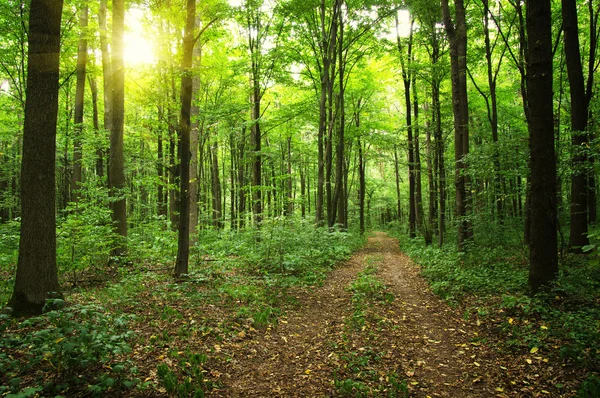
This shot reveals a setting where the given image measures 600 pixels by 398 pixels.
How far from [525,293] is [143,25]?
1413cm

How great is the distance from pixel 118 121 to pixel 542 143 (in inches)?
446

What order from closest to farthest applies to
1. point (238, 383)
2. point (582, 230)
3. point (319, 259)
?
point (238, 383)
point (582, 230)
point (319, 259)

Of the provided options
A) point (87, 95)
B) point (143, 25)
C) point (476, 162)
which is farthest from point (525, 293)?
point (87, 95)

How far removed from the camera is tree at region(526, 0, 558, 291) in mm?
5883

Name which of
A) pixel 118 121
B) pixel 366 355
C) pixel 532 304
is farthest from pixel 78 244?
pixel 532 304

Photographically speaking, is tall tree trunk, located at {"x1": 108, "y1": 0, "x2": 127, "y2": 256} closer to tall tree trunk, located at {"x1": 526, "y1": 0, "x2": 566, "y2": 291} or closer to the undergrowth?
the undergrowth

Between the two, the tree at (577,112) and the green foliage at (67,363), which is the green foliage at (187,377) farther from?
the tree at (577,112)

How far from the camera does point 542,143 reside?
19.5 ft

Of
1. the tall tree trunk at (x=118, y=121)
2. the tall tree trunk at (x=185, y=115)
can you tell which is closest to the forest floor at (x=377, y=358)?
the tall tree trunk at (x=185, y=115)

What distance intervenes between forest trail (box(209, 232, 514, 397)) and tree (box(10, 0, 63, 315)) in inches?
134

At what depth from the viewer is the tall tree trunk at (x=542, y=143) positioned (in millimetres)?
5883

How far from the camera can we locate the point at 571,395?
12.0 feet

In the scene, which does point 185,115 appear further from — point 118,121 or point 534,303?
point 534,303

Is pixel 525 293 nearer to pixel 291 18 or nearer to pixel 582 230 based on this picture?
pixel 582 230
